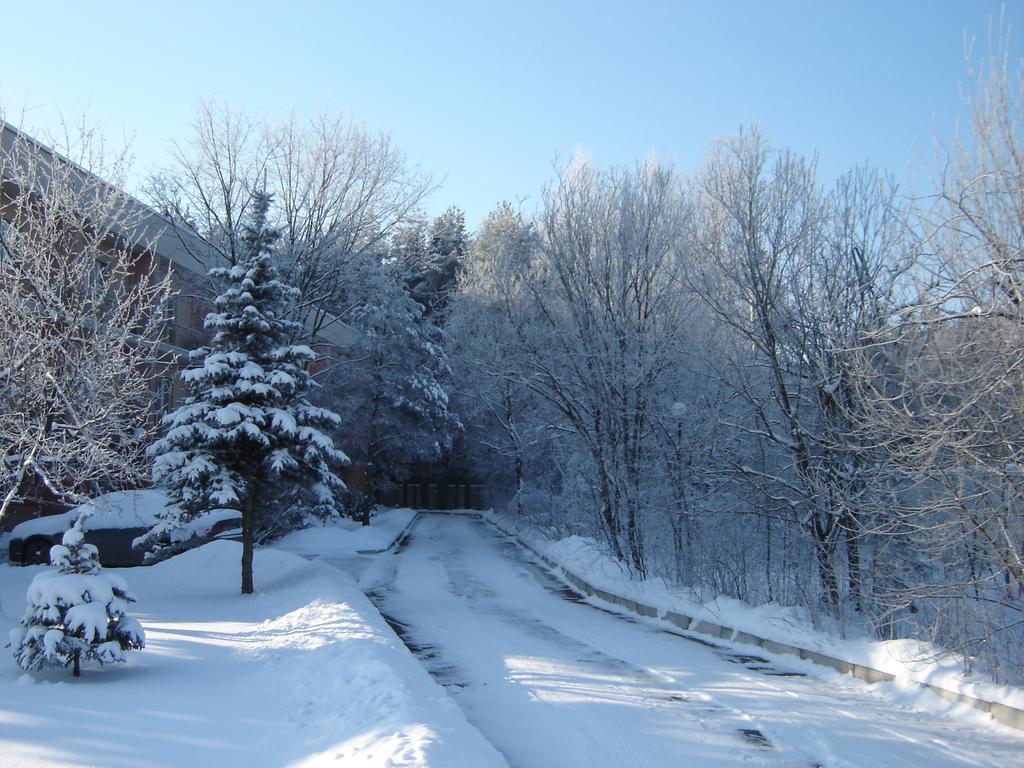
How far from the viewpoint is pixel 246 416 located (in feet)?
50.4

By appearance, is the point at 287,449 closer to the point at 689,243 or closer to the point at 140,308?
the point at 140,308

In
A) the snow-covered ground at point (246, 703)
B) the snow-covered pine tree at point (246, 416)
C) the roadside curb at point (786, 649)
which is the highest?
the snow-covered pine tree at point (246, 416)

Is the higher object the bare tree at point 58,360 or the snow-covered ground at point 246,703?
the bare tree at point 58,360

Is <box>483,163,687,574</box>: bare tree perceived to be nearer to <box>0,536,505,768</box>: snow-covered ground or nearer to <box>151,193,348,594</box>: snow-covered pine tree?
<box>151,193,348,594</box>: snow-covered pine tree

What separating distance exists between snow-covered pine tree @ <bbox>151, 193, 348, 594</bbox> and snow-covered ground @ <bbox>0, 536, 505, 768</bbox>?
3.25m

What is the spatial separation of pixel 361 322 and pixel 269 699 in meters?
31.6

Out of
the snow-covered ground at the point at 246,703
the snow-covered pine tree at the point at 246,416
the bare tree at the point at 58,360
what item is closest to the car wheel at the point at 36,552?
the snow-covered pine tree at the point at 246,416

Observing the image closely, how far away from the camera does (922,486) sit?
917cm

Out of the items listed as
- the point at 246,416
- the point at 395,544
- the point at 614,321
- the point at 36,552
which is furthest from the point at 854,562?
the point at 395,544

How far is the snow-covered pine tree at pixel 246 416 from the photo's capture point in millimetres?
15141

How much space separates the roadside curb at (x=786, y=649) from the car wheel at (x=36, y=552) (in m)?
12.1

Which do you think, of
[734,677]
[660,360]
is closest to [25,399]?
[734,677]

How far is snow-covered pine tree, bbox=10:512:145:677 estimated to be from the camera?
7.82 metres

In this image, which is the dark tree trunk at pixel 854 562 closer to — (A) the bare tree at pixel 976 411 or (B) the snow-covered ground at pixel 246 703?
(A) the bare tree at pixel 976 411
